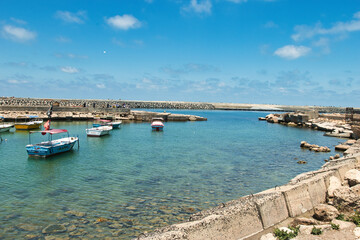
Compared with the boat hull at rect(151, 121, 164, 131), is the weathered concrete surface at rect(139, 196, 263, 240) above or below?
above

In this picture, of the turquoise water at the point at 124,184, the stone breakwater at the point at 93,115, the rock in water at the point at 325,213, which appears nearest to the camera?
the rock in water at the point at 325,213

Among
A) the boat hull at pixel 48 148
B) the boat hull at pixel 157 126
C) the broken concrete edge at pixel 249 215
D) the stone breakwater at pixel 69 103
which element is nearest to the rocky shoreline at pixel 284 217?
the broken concrete edge at pixel 249 215

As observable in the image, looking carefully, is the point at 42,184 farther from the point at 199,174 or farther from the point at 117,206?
the point at 199,174

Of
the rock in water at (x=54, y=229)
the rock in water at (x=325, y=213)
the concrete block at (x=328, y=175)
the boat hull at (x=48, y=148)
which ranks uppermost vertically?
the concrete block at (x=328, y=175)

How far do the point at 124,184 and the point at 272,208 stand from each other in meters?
8.72

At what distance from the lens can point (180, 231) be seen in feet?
17.2

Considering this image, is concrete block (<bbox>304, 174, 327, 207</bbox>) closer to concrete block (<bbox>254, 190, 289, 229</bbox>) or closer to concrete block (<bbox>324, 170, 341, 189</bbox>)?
concrete block (<bbox>324, 170, 341, 189</bbox>)

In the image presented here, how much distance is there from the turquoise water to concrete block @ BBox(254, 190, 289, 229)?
3862 millimetres

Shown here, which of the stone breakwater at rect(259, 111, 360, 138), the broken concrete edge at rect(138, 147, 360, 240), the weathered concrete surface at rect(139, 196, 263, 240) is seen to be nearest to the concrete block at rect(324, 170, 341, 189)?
the broken concrete edge at rect(138, 147, 360, 240)

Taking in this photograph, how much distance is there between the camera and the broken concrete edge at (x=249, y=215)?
5395mm

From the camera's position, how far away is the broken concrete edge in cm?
539

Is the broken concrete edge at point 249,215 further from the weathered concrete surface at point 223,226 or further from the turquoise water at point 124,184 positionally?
the turquoise water at point 124,184

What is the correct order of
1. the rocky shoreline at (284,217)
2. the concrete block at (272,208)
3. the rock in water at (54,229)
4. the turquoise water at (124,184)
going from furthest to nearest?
1. the turquoise water at (124,184)
2. the rock in water at (54,229)
3. the concrete block at (272,208)
4. the rocky shoreline at (284,217)

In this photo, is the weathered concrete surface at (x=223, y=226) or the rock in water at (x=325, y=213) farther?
the rock in water at (x=325, y=213)
